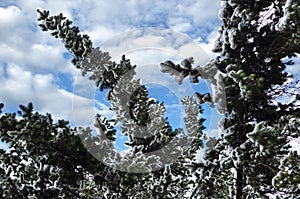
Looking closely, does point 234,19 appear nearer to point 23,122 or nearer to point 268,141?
point 268,141

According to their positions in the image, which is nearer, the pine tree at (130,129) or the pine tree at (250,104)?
the pine tree at (250,104)

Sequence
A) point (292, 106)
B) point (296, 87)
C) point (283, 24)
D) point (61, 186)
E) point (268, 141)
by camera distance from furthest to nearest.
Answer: point (292, 106), point (296, 87), point (61, 186), point (283, 24), point (268, 141)

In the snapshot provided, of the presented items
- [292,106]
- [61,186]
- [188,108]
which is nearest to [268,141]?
[292,106]

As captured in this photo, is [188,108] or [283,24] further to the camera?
[188,108]

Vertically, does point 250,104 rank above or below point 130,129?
above

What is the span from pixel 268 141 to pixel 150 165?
1.72 m

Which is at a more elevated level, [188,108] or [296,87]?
[188,108]

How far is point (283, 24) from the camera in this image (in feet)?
14.2

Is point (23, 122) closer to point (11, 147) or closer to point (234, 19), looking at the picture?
point (11, 147)

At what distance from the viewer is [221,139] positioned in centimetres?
533

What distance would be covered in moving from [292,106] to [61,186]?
3805 mm

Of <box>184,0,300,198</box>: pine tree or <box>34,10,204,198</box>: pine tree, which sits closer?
<box>184,0,300,198</box>: pine tree

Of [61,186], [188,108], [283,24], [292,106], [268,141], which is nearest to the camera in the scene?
[268,141]

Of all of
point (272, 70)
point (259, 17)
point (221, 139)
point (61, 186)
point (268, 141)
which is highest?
point (259, 17)
